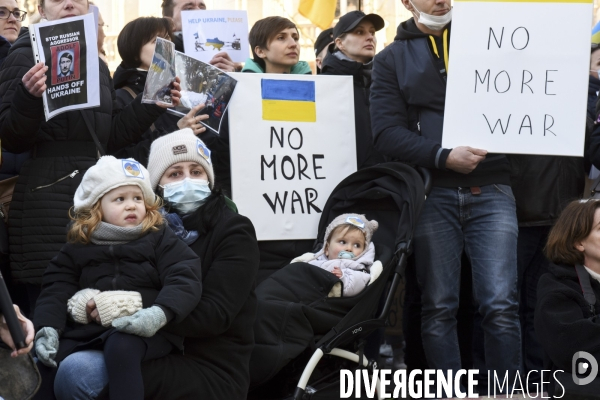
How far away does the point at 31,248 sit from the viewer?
511 centimetres

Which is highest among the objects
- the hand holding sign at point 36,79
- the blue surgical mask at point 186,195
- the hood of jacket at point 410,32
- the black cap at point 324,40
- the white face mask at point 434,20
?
the white face mask at point 434,20

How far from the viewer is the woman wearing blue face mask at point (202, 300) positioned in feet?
13.0

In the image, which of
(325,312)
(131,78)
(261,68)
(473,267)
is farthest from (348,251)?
(131,78)

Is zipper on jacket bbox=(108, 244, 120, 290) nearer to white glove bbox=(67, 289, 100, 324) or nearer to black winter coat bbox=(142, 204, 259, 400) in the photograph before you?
white glove bbox=(67, 289, 100, 324)

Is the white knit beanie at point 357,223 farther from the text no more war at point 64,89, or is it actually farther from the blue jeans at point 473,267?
the text no more war at point 64,89

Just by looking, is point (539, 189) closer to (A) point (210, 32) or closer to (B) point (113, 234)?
(A) point (210, 32)

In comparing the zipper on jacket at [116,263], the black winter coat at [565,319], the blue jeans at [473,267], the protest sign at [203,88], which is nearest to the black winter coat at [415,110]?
the blue jeans at [473,267]

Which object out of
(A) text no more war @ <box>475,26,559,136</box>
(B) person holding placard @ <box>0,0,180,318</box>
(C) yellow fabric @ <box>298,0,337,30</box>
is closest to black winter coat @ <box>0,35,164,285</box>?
(B) person holding placard @ <box>0,0,180,318</box>

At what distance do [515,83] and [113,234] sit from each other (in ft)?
7.70

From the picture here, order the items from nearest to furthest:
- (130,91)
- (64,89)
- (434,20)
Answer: (64,89)
(434,20)
(130,91)

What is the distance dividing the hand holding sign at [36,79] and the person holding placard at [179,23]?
4.94ft

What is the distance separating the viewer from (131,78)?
6.17 metres

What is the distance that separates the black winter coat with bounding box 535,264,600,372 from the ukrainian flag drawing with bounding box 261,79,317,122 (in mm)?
1923

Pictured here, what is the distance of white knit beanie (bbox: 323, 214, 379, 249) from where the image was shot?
5324 millimetres
